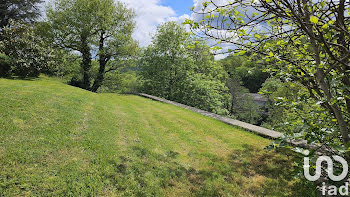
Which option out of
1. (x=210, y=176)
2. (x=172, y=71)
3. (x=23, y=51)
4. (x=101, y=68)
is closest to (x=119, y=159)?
(x=210, y=176)

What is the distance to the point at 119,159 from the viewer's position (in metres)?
4.58

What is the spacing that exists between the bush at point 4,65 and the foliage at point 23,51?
219mm

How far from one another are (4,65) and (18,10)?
16.2m

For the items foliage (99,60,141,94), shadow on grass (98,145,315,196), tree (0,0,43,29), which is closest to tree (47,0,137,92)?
foliage (99,60,141,94)

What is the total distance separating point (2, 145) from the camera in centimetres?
416

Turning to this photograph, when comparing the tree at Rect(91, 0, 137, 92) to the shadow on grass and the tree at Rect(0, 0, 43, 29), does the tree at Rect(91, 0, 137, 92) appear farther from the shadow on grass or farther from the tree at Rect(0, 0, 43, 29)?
the shadow on grass

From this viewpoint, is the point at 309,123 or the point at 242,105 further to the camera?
the point at 242,105

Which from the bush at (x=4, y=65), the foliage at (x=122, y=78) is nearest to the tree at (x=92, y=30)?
the foliage at (x=122, y=78)

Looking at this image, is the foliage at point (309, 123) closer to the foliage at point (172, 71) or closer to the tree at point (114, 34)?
the foliage at point (172, 71)

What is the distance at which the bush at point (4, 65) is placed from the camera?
11659 millimetres

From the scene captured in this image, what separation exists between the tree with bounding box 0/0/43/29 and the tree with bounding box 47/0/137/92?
27.9ft

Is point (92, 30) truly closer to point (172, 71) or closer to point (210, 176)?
point (172, 71)

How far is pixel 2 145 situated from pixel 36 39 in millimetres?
13382

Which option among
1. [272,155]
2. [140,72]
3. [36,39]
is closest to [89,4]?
[36,39]
